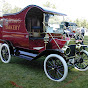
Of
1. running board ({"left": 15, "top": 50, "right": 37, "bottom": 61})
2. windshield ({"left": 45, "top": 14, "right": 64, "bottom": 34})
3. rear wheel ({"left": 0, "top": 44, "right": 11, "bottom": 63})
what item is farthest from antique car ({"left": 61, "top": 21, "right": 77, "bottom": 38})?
rear wheel ({"left": 0, "top": 44, "right": 11, "bottom": 63})

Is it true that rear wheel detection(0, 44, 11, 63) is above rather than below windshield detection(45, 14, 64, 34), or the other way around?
below

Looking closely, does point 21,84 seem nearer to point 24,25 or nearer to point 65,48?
point 65,48

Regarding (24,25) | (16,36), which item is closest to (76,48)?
(24,25)

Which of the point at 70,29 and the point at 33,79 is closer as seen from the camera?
the point at 33,79

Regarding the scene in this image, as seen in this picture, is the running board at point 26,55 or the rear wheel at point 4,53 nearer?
the running board at point 26,55

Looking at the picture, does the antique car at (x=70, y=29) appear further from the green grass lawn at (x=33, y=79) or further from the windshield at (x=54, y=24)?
the green grass lawn at (x=33, y=79)

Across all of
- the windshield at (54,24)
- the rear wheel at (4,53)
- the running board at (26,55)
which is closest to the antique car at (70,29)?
the windshield at (54,24)

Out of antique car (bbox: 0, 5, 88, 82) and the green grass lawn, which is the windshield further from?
the green grass lawn

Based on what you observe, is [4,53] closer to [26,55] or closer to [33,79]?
[26,55]

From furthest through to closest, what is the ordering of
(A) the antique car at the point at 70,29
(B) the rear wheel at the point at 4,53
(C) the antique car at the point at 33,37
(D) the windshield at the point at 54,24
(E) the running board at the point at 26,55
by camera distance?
(B) the rear wheel at the point at 4,53 < (A) the antique car at the point at 70,29 < (D) the windshield at the point at 54,24 < (E) the running board at the point at 26,55 < (C) the antique car at the point at 33,37

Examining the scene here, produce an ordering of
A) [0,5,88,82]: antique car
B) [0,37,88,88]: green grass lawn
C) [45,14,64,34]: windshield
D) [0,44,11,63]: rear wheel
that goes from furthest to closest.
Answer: [0,44,11,63]: rear wheel, [45,14,64,34]: windshield, [0,5,88,82]: antique car, [0,37,88,88]: green grass lawn

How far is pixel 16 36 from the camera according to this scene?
4.99 metres

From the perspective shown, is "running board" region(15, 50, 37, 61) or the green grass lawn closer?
the green grass lawn

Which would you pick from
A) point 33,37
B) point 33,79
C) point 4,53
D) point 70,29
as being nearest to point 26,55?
point 33,37
